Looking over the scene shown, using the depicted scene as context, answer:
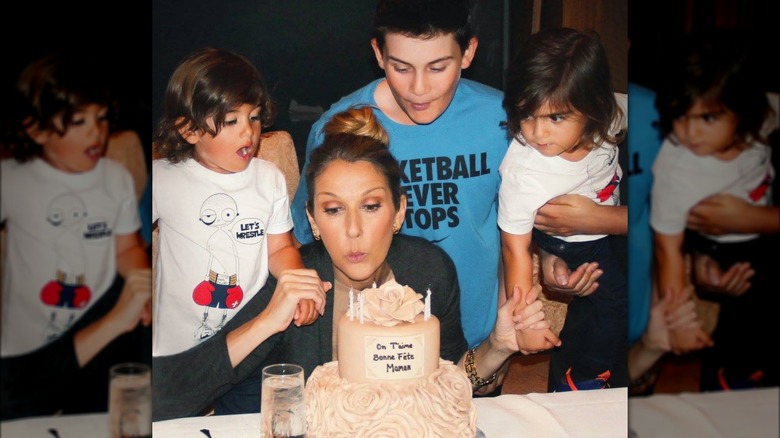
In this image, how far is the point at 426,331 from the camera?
2451 millimetres

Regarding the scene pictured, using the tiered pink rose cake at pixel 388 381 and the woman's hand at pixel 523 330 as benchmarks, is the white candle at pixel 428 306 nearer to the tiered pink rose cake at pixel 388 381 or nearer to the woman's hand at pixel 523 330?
the tiered pink rose cake at pixel 388 381

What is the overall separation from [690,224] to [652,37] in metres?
0.76

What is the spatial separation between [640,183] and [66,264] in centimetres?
217

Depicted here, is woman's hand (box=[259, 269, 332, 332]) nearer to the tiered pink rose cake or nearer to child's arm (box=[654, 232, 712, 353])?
the tiered pink rose cake

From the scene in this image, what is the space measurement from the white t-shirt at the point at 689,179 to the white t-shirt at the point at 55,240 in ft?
6.55

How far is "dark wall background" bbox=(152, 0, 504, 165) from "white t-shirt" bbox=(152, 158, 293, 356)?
0.16 metres

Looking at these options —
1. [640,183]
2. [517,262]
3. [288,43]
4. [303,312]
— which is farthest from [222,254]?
[640,183]

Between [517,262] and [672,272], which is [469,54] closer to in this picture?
[517,262]

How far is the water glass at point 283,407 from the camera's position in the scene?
95.0 inches

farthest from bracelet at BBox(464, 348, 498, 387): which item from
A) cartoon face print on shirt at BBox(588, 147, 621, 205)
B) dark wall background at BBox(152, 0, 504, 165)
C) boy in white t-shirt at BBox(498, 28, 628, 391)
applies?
dark wall background at BBox(152, 0, 504, 165)

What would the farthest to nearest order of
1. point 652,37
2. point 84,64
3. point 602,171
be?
point 652,37 < point 84,64 < point 602,171

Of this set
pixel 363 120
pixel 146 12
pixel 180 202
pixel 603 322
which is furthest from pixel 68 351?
pixel 603 322

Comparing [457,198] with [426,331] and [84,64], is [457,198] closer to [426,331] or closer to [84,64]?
[426,331]

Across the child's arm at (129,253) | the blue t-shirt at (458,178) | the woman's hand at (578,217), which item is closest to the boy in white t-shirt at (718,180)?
the woman's hand at (578,217)
